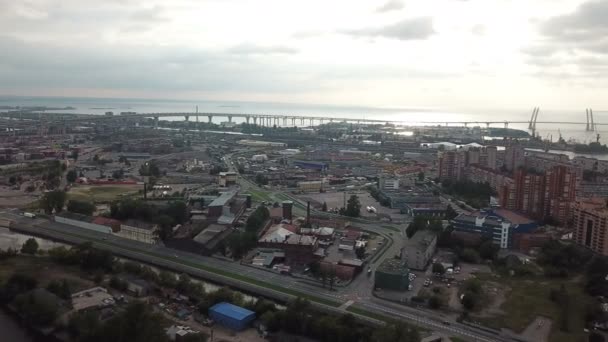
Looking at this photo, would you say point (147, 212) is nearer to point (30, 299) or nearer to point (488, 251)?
point (30, 299)

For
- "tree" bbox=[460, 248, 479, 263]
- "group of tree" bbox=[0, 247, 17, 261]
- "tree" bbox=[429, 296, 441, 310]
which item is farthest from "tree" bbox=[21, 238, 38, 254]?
"tree" bbox=[460, 248, 479, 263]

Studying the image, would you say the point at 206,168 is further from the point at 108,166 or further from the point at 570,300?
the point at 570,300

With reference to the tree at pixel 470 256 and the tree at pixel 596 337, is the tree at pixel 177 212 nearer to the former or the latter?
the tree at pixel 470 256

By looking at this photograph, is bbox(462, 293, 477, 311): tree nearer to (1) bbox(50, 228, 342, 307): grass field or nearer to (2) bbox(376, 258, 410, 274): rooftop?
(2) bbox(376, 258, 410, 274): rooftop

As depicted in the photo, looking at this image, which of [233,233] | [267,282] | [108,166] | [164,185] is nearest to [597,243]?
[267,282]

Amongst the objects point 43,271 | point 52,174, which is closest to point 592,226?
point 43,271

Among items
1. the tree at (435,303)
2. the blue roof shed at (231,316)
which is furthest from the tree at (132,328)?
the tree at (435,303)
